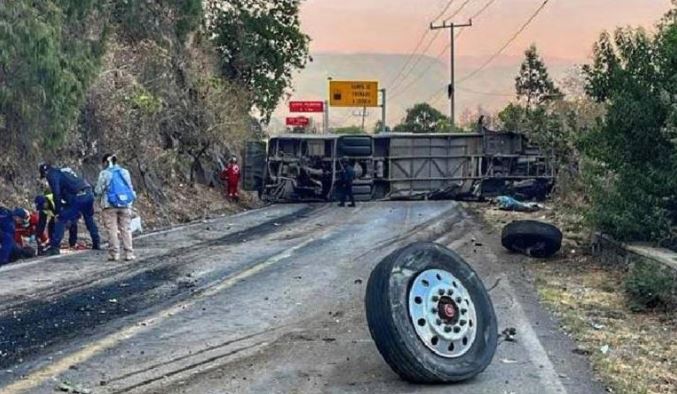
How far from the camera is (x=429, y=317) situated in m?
6.38

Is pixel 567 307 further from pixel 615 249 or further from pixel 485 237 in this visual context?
pixel 485 237

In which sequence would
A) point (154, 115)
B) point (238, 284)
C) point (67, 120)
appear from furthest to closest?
1. point (154, 115)
2. point (67, 120)
3. point (238, 284)

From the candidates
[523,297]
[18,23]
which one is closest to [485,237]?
[523,297]

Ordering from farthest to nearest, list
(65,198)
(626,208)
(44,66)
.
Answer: (44,66)
(65,198)
(626,208)

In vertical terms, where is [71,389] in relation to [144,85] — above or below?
below

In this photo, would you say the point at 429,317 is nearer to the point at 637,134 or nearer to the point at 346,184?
the point at 637,134

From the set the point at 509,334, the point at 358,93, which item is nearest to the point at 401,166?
the point at 509,334

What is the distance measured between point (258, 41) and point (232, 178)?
442 inches

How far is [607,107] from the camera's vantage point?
13.7m

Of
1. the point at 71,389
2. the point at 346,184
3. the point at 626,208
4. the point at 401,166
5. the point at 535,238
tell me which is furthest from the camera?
the point at 401,166

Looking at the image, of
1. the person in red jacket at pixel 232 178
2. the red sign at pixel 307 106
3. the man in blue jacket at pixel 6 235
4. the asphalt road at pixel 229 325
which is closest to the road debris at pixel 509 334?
the asphalt road at pixel 229 325

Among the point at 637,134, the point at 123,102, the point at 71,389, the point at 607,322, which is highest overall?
the point at 123,102

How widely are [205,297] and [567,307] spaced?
4.00 m

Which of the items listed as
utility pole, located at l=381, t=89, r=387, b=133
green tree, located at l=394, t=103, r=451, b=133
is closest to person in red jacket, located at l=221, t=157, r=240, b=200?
utility pole, located at l=381, t=89, r=387, b=133
